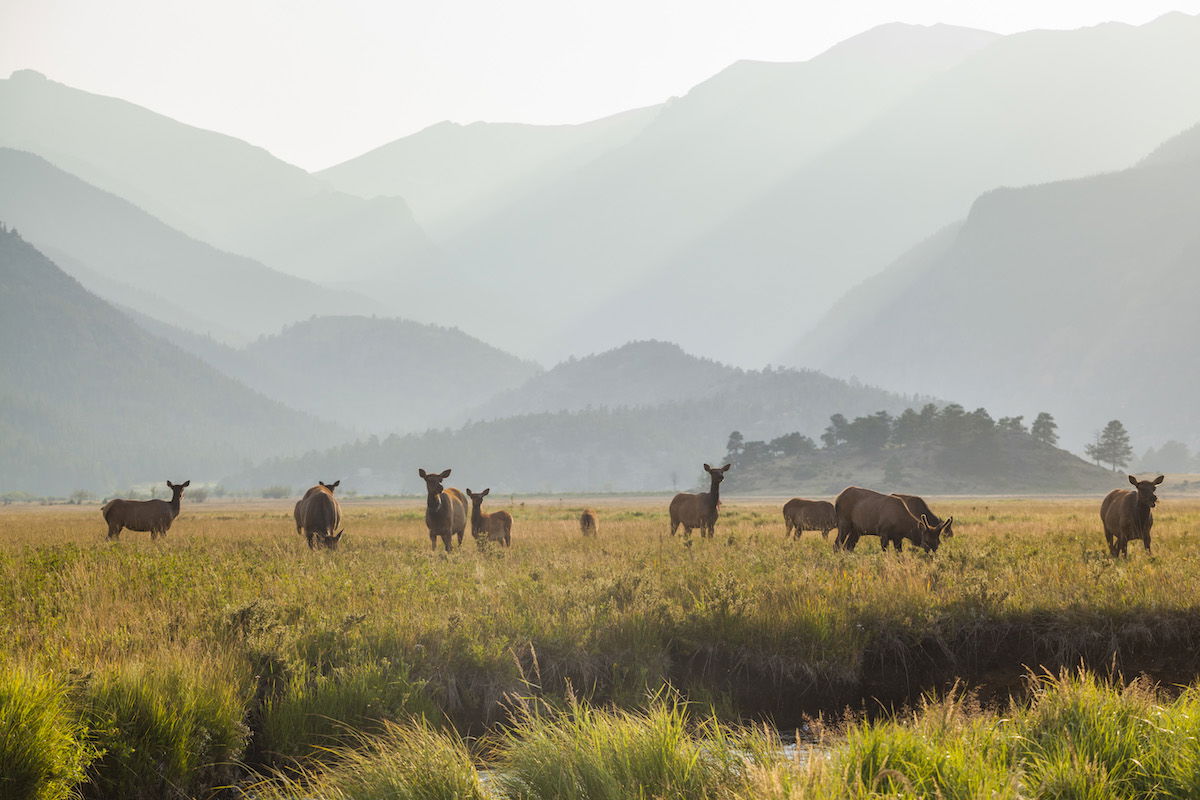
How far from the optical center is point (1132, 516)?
65.3 ft

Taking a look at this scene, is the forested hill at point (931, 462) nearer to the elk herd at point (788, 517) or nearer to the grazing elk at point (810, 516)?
the grazing elk at point (810, 516)

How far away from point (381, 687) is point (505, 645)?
1.98 meters

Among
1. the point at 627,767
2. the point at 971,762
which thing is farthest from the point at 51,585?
the point at 971,762

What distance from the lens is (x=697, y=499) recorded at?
90.1 feet

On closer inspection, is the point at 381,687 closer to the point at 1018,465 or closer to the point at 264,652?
the point at 264,652

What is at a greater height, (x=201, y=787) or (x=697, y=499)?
(x=697, y=499)

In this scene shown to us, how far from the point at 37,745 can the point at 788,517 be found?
22.0 meters

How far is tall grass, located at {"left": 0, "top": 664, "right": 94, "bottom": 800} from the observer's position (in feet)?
26.3

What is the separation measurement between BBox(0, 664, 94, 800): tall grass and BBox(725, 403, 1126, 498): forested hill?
119224 millimetres

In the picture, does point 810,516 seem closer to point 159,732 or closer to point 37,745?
point 159,732

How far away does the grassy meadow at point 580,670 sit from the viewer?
25.4ft

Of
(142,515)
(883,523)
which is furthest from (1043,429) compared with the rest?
(142,515)

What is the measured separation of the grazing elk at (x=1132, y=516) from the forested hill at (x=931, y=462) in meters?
103

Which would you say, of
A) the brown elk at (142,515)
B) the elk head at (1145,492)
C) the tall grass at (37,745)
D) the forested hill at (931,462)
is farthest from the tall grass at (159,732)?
the forested hill at (931,462)
